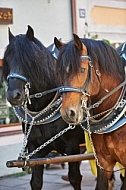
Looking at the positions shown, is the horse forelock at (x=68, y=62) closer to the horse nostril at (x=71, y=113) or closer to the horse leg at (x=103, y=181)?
the horse nostril at (x=71, y=113)

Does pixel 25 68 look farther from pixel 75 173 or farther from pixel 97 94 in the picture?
pixel 75 173

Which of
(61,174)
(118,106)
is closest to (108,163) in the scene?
(118,106)

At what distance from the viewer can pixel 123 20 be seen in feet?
27.7

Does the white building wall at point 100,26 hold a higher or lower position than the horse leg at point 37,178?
higher

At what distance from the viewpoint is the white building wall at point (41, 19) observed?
Answer: 666cm

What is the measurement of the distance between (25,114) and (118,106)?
46.8 inches

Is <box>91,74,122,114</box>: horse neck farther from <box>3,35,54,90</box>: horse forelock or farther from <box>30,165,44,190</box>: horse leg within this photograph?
<box>30,165,44,190</box>: horse leg

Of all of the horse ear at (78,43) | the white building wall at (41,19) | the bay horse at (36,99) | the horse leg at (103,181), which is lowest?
the horse leg at (103,181)

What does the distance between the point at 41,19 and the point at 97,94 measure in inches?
162

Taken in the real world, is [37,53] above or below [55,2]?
below

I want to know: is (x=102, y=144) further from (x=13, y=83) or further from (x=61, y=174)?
(x=61, y=174)

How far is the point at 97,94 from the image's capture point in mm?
3129

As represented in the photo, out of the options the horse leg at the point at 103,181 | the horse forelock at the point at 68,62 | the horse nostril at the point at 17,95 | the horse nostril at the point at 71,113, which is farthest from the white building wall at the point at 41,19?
the horse nostril at the point at 71,113

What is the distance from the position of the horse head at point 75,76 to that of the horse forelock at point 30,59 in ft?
2.94
